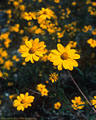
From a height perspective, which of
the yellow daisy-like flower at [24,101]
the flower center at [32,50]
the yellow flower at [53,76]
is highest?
the flower center at [32,50]

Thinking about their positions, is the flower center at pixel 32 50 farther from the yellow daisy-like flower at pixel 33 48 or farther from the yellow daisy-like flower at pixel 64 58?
the yellow daisy-like flower at pixel 64 58

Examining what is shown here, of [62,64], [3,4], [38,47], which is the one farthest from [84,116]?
[3,4]

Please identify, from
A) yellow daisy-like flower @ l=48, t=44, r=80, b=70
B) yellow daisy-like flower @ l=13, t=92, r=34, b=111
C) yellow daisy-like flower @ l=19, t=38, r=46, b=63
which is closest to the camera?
yellow daisy-like flower @ l=48, t=44, r=80, b=70

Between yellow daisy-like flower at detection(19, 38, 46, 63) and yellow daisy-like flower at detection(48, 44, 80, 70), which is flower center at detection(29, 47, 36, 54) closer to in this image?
yellow daisy-like flower at detection(19, 38, 46, 63)

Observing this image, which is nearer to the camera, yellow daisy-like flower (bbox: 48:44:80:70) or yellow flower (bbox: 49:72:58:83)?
yellow daisy-like flower (bbox: 48:44:80:70)

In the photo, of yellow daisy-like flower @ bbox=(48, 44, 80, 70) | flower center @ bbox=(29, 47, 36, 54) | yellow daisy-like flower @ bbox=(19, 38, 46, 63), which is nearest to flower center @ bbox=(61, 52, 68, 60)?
yellow daisy-like flower @ bbox=(48, 44, 80, 70)

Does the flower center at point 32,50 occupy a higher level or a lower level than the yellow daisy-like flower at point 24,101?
higher

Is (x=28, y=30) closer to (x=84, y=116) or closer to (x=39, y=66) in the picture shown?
(x=39, y=66)

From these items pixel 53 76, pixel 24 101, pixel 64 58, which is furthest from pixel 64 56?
pixel 24 101

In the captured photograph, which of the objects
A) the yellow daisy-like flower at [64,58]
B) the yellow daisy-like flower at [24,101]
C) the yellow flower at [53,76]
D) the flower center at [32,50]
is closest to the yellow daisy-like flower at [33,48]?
the flower center at [32,50]

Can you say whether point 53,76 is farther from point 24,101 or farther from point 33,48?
point 24,101

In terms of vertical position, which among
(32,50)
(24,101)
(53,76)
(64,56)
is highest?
(32,50)

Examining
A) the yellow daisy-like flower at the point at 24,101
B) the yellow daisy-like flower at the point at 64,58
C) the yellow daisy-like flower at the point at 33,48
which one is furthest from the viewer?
the yellow daisy-like flower at the point at 24,101
